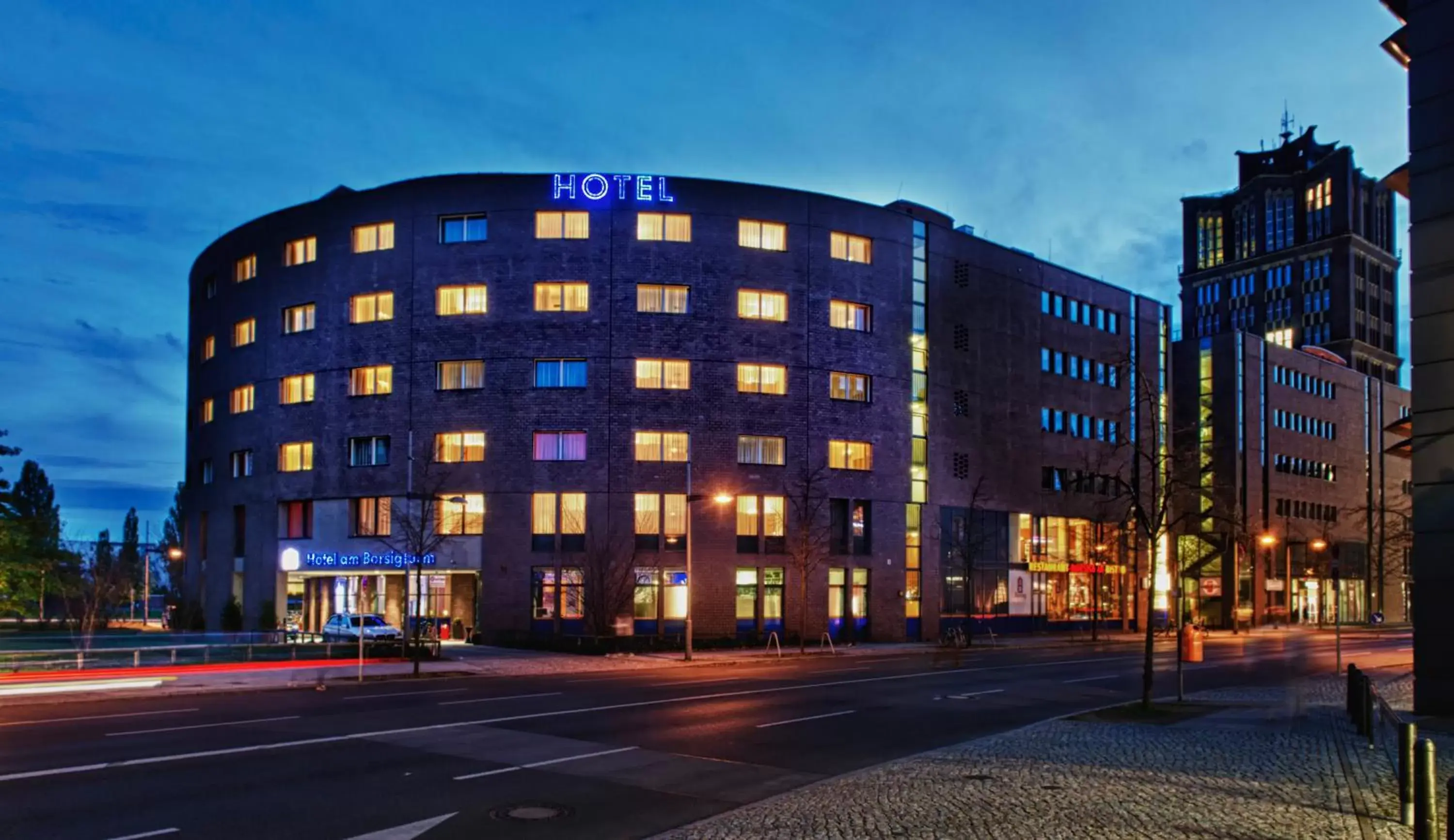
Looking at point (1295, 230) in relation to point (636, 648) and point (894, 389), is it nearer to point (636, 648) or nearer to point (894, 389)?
point (894, 389)

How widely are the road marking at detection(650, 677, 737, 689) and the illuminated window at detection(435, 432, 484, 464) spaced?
23893 millimetres

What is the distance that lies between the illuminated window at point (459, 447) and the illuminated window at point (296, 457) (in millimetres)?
8487

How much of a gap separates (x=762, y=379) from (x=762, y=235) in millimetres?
7402

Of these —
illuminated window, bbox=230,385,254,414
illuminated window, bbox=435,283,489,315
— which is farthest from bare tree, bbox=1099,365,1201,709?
illuminated window, bbox=230,385,254,414

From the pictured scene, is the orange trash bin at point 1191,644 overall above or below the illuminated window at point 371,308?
below

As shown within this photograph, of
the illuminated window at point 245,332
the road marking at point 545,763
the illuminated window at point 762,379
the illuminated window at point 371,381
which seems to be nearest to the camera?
the road marking at point 545,763

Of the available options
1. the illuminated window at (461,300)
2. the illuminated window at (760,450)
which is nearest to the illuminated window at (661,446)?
the illuminated window at (760,450)

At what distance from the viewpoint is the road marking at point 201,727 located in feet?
68.2

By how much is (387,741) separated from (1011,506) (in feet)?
181

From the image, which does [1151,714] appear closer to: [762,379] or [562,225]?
[762,379]

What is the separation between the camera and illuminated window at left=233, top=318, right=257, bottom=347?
208ft

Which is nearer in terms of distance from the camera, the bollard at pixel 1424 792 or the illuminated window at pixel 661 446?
the bollard at pixel 1424 792

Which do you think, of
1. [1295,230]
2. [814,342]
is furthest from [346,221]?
[1295,230]

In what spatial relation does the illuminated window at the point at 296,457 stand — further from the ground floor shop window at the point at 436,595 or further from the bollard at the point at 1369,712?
the bollard at the point at 1369,712
